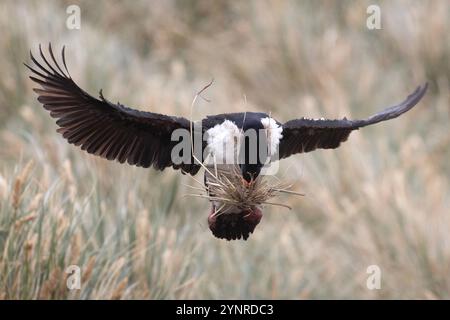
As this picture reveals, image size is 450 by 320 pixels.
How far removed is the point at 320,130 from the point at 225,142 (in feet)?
2.31

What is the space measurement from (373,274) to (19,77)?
3.27 m

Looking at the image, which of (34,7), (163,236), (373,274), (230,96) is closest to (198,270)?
(163,236)

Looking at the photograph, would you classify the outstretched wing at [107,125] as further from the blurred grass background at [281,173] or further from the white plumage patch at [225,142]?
the blurred grass background at [281,173]

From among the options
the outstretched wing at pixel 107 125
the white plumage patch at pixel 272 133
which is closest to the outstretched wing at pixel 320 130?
the white plumage patch at pixel 272 133

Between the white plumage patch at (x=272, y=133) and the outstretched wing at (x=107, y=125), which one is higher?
the outstretched wing at (x=107, y=125)

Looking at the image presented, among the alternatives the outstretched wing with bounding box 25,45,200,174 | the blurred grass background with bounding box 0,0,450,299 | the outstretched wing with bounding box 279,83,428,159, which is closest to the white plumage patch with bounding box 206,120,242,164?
the outstretched wing with bounding box 25,45,200,174

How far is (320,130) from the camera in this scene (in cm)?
327

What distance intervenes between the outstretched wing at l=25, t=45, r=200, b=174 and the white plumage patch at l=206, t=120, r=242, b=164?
0.18 m

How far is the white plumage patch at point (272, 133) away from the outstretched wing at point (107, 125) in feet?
0.99

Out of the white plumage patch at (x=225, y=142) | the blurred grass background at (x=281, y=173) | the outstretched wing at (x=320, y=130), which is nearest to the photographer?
the white plumage patch at (x=225, y=142)

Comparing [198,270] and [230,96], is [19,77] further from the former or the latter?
[198,270]

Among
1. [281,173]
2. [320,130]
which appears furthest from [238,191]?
[281,173]

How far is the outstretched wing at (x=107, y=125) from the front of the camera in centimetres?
289
